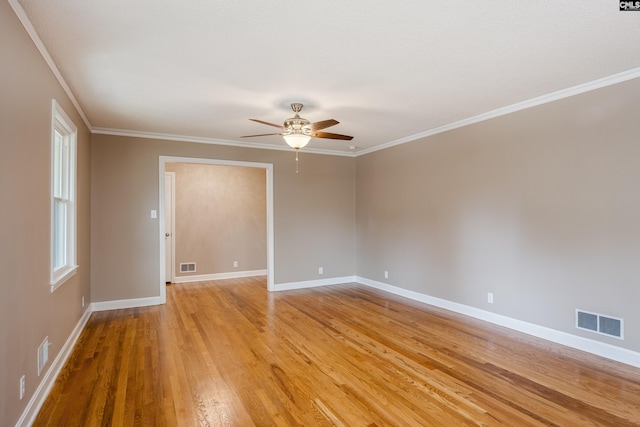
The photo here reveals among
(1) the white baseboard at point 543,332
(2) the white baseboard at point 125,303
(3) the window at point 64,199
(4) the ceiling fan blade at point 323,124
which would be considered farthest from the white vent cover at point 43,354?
(1) the white baseboard at point 543,332

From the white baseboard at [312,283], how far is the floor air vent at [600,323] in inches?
152

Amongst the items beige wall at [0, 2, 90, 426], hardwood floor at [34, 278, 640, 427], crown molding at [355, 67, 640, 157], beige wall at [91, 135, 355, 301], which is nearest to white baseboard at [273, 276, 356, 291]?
beige wall at [91, 135, 355, 301]

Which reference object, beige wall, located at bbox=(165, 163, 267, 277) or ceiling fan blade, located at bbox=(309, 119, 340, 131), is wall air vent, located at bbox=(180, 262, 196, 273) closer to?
beige wall, located at bbox=(165, 163, 267, 277)

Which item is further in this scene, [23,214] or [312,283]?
[312,283]

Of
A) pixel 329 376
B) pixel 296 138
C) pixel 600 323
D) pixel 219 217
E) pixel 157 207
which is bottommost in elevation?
pixel 329 376

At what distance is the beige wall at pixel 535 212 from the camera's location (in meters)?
2.99

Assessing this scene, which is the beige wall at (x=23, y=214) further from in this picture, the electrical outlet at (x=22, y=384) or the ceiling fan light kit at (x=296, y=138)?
the ceiling fan light kit at (x=296, y=138)

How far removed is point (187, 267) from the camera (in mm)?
6727

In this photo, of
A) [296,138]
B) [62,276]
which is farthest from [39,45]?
[296,138]

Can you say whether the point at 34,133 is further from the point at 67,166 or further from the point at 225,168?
the point at 225,168

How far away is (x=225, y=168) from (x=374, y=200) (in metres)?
3.24

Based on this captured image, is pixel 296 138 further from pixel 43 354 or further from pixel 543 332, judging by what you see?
pixel 543 332

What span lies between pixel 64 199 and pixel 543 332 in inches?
202

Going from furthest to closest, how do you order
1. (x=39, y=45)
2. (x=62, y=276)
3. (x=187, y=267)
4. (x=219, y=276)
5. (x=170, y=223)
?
(x=219, y=276) → (x=187, y=267) → (x=170, y=223) → (x=62, y=276) → (x=39, y=45)
